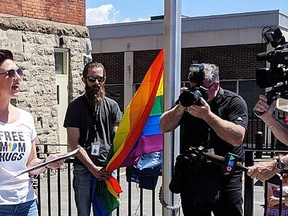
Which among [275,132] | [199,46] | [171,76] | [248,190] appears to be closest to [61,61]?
[248,190]

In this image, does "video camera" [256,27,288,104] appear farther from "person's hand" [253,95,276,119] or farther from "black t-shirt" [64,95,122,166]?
"black t-shirt" [64,95,122,166]

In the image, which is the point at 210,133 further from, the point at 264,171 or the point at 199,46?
the point at 199,46

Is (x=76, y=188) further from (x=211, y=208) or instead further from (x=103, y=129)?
(x=211, y=208)

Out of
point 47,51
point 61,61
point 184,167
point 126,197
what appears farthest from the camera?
point 61,61

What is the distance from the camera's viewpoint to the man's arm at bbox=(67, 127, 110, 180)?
3.96 meters

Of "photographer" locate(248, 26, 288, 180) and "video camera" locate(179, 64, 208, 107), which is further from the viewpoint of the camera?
"video camera" locate(179, 64, 208, 107)

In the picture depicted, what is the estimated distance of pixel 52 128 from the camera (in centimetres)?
991

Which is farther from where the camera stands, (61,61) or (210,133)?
(61,61)

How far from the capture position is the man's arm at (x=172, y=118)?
3.29 meters

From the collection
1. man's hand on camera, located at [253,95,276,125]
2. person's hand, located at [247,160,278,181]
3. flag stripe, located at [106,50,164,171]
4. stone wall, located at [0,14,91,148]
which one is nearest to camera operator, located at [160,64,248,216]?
man's hand on camera, located at [253,95,276,125]

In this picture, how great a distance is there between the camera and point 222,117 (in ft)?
11.1

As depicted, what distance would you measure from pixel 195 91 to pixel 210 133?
1.32ft

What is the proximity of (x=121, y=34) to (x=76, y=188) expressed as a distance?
54.3 ft

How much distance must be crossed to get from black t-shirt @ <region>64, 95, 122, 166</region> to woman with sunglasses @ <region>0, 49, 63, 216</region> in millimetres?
717
